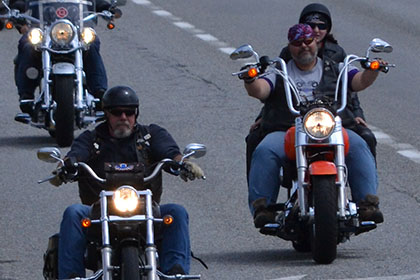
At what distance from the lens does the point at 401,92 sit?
62.6ft

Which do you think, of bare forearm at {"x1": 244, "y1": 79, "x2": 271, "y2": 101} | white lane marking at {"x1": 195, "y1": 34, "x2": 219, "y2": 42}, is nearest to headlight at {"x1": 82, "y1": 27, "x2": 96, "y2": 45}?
bare forearm at {"x1": 244, "y1": 79, "x2": 271, "y2": 101}

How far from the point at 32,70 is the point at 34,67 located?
4cm

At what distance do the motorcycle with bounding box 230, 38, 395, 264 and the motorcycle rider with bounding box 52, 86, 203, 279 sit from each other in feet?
3.92

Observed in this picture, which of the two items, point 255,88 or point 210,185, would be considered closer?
point 255,88

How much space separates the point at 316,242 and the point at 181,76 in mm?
10120

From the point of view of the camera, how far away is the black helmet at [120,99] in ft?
30.3

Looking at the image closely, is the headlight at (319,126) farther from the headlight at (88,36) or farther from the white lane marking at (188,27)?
the white lane marking at (188,27)

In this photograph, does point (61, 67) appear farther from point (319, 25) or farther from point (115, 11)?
point (319, 25)

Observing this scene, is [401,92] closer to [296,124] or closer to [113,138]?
[296,124]

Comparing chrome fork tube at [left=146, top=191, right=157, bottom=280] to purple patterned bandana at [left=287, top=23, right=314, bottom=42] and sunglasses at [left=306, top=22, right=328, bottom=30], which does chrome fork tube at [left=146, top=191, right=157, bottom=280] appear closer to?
purple patterned bandana at [left=287, top=23, right=314, bottom=42]

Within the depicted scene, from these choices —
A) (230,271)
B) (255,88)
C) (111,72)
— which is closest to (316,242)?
(230,271)

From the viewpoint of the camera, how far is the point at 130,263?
326 inches

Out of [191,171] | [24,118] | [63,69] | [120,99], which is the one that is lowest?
[24,118]

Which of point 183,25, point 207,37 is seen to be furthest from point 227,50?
point 183,25
